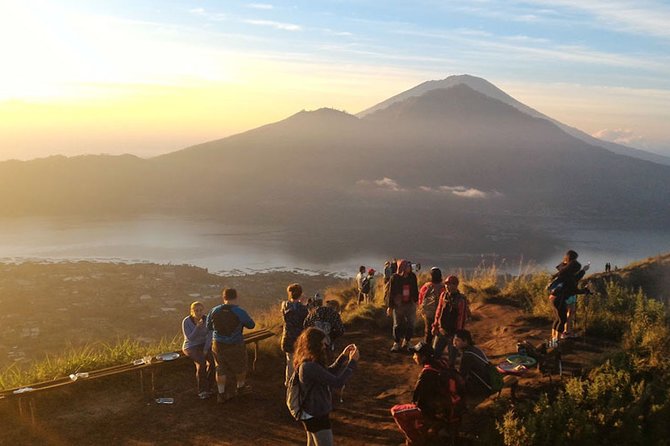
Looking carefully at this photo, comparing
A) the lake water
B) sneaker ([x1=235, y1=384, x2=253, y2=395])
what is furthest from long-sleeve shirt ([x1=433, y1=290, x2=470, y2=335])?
the lake water

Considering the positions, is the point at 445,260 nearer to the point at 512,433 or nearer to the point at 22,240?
the point at 22,240

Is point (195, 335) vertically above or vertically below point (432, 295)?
below

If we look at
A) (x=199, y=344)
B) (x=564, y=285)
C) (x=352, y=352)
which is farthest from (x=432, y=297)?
(x=352, y=352)

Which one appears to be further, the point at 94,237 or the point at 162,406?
the point at 94,237

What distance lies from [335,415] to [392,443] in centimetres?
123

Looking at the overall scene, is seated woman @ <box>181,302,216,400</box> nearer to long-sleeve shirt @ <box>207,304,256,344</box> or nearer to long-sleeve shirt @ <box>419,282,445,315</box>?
long-sleeve shirt @ <box>207,304,256,344</box>

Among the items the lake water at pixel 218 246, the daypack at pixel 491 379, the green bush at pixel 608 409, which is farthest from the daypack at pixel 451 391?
the lake water at pixel 218 246

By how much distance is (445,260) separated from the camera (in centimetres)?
12431

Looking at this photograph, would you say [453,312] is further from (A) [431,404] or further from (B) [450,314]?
(A) [431,404]

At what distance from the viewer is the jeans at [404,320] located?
945 centimetres

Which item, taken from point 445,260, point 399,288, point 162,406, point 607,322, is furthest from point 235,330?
point 445,260

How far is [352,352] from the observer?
193 inches

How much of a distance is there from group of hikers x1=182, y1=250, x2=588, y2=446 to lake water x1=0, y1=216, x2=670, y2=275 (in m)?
94.6

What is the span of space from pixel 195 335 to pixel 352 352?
371cm
